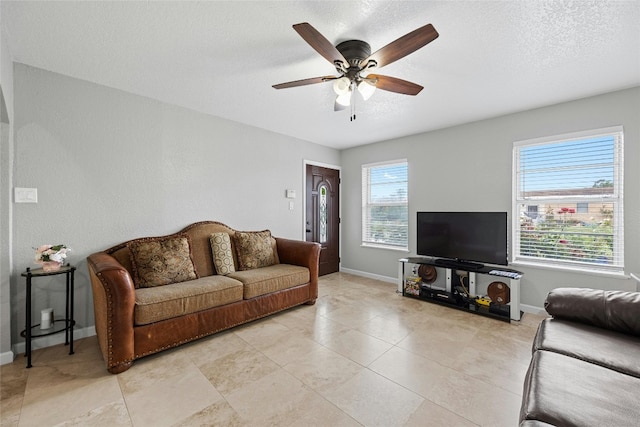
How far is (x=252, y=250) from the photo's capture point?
137 inches

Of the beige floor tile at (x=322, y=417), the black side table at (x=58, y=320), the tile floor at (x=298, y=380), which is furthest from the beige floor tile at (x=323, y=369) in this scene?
the black side table at (x=58, y=320)

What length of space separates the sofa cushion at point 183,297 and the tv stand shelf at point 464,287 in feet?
8.00

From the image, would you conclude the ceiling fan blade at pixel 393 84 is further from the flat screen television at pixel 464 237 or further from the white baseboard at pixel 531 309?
the white baseboard at pixel 531 309

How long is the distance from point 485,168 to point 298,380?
341cm

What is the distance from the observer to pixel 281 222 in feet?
14.4

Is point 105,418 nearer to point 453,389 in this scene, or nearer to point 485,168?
point 453,389

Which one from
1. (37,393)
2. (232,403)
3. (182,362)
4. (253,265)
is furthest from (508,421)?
(37,393)

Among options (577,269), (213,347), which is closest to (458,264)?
(577,269)

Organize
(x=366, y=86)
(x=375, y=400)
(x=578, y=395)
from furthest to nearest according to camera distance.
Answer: (x=366, y=86) < (x=375, y=400) < (x=578, y=395)

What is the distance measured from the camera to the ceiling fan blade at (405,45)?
4.98ft

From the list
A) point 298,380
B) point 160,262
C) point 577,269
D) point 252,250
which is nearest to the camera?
point 298,380

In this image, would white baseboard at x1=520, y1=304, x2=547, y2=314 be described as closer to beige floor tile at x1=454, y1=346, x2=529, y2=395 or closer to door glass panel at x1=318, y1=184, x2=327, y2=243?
beige floor tile at x1=454, y1=346, x2=529, y2=395

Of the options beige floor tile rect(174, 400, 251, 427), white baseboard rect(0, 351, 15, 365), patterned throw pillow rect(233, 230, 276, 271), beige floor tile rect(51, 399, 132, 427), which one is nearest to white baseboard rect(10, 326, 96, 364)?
white baseboard rect(0, 351, 15, 365)

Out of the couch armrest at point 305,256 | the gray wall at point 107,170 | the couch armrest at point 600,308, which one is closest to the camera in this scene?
the couch armrest at point 600,308
